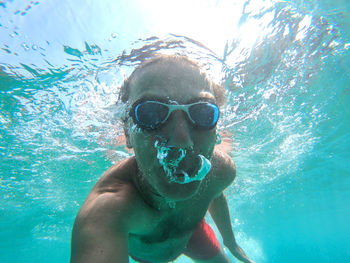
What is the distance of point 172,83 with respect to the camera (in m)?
2.74

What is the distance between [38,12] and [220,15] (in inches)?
212

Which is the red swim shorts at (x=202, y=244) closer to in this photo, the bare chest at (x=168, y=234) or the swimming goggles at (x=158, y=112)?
the bare chest at (x=168, y=234)

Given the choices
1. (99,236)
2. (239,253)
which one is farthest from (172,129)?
(239,253)

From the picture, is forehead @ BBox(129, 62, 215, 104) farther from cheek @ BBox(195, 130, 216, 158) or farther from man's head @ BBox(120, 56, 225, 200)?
cheek @ BBox(195, 130, 216, 158)

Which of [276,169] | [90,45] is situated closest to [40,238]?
[276,169]

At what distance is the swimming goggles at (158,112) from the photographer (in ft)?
8.29

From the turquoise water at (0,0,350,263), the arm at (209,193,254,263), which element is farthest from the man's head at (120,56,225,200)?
the turquoise water at (0,0,350,263)

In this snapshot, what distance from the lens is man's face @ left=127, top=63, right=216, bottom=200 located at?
8.05ft

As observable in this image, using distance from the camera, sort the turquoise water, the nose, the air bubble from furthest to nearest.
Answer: the air bubble
the turquoise water
the nose

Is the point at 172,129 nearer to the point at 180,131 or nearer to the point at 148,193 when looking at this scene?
the point at 180,131

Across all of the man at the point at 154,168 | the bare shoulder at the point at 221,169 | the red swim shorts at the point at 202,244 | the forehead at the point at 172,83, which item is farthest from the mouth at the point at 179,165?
the red swim shorts at the point at 202,244

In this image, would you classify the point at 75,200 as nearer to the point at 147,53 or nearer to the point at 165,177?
the point at 147,53

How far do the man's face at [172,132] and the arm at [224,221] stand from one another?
2.75 metres

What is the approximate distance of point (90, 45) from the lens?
6.63 m
